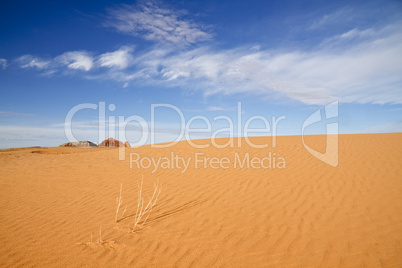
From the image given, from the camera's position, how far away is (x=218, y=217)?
5.11 m

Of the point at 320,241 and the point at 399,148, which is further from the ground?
the point at 399,148

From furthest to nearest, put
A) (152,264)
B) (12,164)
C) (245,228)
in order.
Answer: (12,164) < (245,228) < (152,264)

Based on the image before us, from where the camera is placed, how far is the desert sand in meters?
3.68

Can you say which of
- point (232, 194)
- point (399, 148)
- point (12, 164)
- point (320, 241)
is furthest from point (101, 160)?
point (399, 148)

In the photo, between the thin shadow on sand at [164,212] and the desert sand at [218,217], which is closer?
the desert sand at [218,217]

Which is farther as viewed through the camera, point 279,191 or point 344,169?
point 344,169

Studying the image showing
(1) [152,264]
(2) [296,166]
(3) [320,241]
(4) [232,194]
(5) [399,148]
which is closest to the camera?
(1) [152,264]

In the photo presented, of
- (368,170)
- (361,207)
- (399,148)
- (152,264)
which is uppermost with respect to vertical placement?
(399,148)

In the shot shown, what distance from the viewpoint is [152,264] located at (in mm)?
3525

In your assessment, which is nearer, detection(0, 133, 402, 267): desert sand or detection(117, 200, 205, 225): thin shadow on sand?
detection(0, 133, 402, 267): desert sand

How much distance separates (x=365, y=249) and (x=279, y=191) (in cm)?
278

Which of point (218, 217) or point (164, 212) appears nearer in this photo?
point (218, 217)

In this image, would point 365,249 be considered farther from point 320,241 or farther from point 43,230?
point 43,230

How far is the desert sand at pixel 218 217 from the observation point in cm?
368
